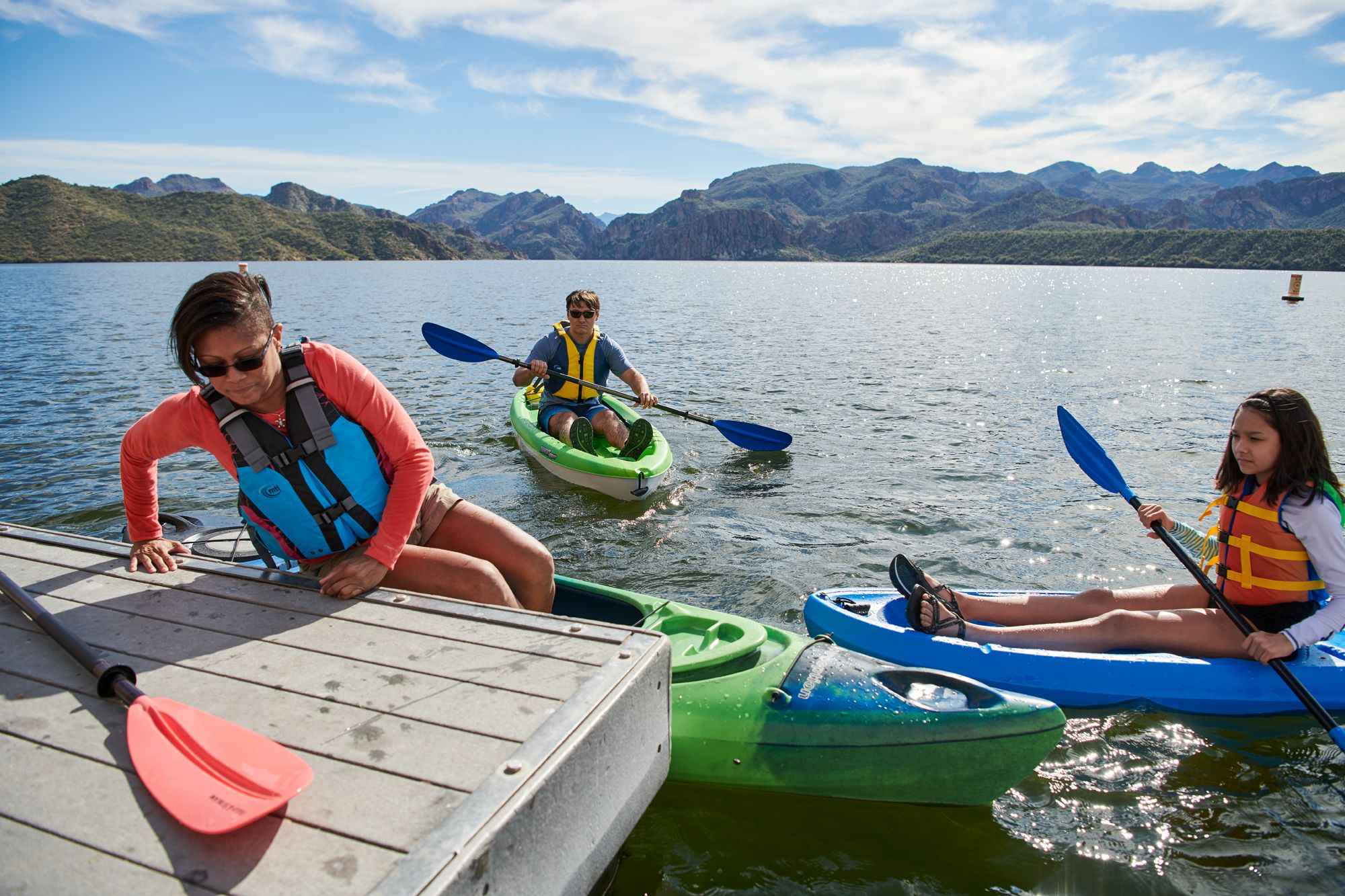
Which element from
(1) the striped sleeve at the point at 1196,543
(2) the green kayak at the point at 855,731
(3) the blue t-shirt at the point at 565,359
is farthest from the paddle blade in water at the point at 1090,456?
(3) the blue t-shirt at the point at 565,359

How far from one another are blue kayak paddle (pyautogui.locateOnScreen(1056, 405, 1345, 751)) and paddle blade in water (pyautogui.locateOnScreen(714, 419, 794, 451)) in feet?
12.7

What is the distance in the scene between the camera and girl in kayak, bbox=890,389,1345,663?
350 cm

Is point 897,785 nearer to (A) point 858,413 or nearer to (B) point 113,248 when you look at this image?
(A) point 858,413

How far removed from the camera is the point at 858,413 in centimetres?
1164

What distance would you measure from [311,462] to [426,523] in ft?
1.75

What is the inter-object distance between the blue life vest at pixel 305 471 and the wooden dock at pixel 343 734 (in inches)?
9.0

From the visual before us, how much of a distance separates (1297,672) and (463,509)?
12.7 ft

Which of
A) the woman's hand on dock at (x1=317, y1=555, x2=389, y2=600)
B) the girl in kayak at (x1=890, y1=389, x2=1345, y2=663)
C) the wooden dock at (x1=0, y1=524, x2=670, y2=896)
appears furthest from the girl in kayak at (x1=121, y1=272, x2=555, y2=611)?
the girl in kayak at (x1=890, y1=389, x2=1345, y2=663)

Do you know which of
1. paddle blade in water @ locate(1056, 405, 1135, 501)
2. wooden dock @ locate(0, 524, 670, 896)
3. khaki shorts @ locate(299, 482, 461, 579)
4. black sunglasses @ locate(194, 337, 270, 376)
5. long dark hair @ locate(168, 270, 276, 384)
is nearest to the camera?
wooden dock @ locate(0, 524, 670, 896)

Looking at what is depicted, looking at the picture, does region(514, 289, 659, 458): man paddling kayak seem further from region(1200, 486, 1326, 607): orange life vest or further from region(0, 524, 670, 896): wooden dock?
region(0, 524, 670, 896): wooden dock

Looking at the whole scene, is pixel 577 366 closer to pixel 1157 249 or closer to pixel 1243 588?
pixel 1243 588

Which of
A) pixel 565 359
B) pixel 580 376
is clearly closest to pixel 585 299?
pixel 565 359

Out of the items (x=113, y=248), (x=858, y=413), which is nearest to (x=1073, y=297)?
(x=858, y=413)

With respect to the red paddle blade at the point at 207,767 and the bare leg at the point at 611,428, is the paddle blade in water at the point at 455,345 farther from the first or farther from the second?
the red paddle blade at the point at 207,767
